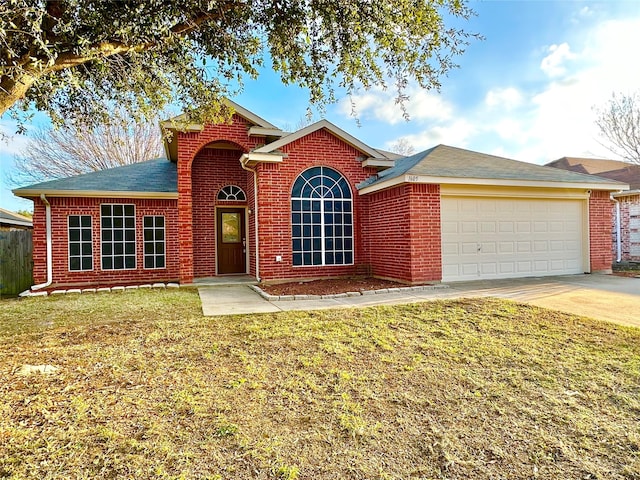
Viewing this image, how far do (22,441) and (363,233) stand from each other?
388 inches

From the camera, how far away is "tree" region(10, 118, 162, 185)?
78.4 ft

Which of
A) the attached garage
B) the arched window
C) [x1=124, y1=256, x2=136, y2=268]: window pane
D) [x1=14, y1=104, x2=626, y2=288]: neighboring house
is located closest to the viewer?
the attached garage

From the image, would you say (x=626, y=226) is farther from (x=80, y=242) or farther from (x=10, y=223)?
(x=10, y=223)

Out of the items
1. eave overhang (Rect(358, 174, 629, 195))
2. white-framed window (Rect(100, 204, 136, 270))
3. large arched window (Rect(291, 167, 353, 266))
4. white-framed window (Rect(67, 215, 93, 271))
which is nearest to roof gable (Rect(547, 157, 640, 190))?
eave overhang (Rect(358, 174, 629, 195))

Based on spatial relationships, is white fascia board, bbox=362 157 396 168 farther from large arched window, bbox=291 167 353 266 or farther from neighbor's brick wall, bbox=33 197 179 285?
neighbor's brick wall, bbox=33 197 179 285

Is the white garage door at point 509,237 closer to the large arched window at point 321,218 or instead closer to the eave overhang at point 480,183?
the eave overhang at point 480,183

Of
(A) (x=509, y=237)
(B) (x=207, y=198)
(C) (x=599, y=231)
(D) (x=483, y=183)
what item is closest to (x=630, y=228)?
(C) (x=599, y=231)

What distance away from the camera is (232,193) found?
12.9 m

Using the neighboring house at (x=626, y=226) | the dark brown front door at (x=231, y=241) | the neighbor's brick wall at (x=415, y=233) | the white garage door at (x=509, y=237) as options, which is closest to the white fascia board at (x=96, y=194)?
the dark brown front door at (x=231, y=241)

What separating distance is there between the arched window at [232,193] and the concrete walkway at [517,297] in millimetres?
3701

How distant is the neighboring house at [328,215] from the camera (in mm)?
10156

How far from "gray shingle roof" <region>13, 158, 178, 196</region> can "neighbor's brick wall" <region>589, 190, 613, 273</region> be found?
12.9 metres

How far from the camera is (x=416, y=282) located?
955 cm

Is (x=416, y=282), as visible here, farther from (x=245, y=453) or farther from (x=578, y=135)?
(x=578, y=135)
